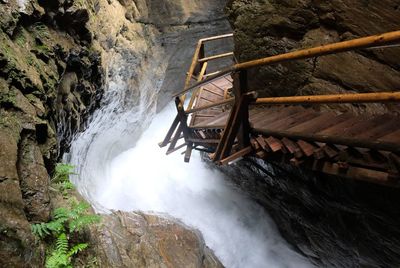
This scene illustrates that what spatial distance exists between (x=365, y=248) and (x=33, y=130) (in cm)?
607

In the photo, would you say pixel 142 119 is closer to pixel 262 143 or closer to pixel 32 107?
pixel 32 107

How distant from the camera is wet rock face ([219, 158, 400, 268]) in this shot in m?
4.76

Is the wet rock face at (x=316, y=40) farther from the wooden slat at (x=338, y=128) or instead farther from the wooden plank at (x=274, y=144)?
the wooden plank at (x=274, y=144)

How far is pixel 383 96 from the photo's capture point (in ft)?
7.76

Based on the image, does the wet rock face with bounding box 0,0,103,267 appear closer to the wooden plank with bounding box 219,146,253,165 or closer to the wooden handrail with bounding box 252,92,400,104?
the wooden plank with bounding box 219,146,253,165

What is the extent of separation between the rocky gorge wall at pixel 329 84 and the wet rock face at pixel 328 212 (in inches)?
0.8

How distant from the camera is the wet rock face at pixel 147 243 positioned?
13.3 ft

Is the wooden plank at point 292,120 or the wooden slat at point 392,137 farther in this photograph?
the wooden plank at point 292,120

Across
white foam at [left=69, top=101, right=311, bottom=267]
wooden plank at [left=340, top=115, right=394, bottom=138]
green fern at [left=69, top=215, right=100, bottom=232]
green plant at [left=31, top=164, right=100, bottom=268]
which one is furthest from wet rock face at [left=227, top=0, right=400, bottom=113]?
white foam at [left=69, top=101, right=311, bottom=267]

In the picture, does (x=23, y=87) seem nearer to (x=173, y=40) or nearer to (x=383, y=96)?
(x=383, y=96)

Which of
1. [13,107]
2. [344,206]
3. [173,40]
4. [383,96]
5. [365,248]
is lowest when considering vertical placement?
[365,248]

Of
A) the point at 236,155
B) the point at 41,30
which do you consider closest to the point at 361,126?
the point at 236,155

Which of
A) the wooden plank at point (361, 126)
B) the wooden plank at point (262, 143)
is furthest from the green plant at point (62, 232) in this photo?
the wooden plank at point (361, 126)

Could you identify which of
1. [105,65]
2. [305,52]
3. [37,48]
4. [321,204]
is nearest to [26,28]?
[37,48]
